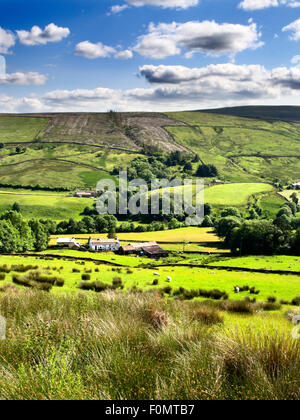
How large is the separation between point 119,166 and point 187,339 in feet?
600

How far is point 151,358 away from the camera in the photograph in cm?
596

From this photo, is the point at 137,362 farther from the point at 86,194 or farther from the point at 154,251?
the point at 86,194

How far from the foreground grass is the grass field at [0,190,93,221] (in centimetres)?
11099

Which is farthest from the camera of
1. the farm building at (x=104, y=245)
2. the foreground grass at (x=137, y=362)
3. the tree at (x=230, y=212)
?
the tree at (x=230, y=212)

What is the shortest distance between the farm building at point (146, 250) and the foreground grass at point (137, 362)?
63.9m

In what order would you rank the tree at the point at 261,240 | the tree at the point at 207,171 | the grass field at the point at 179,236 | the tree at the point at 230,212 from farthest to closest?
the tree at the point at 207,171 < the tree at the point at 230,212 < the grass field at the point at 179,236 < the tree at the point at 261,240

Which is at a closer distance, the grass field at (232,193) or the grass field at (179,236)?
the grass field at (179,236)

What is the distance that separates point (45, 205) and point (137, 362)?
12432cm

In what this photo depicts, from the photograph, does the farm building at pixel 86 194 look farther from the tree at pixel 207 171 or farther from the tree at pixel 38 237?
the tree at pixel 38 237

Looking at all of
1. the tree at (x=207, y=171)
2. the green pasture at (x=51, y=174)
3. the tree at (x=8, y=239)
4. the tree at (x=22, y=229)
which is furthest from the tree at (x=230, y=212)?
the tree at (x=8, y=239)

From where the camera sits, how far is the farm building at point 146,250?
7125 cm

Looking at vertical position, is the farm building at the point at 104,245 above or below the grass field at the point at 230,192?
below

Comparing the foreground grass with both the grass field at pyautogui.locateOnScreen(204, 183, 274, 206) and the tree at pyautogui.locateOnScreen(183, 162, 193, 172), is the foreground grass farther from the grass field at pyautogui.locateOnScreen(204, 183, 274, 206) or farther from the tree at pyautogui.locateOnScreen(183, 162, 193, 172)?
the tree at pyautogui.locateOnScreen(183, 162, 193, 172)

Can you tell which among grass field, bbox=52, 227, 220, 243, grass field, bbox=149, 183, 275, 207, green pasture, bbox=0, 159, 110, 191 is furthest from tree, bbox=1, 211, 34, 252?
green pasture, bbox=0, 159, 110, 191
